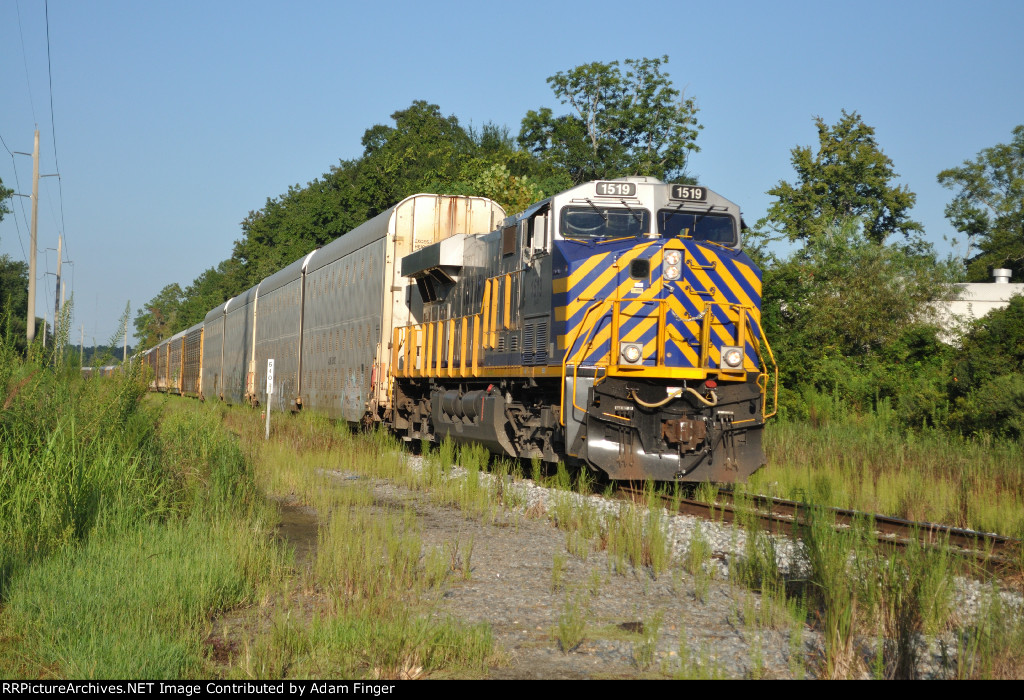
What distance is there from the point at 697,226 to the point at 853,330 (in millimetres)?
11733

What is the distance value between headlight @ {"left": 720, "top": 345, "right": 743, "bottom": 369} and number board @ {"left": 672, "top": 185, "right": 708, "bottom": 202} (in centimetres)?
193

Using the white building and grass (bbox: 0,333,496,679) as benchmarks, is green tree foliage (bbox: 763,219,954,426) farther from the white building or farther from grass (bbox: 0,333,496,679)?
grass (bbox: 0,333,496,679)

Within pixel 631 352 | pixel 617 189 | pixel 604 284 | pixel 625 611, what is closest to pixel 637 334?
pixel 631 352

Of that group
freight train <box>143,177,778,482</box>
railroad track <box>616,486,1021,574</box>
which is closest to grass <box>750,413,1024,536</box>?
railroad track <box>616,486,1021,574</box>

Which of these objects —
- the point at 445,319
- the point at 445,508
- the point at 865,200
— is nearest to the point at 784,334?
the point at 445,319

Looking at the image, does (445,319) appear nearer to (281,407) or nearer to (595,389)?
(595,389)

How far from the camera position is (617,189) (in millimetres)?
10758

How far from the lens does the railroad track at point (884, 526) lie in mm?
6410

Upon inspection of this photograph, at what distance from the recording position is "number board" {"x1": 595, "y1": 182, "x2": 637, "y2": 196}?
1074 centimetres

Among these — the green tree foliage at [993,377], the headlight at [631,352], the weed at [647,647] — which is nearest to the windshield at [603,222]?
the headlight at [631,352]

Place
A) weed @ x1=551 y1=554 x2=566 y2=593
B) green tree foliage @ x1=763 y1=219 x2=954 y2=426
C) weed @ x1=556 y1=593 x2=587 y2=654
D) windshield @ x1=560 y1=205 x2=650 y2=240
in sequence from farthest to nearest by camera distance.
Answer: green tree foliage @ x1=763 y1=219 x2=954 y2=426, windshield @ x1=560 y1=205 x2=650 y2=240, weed @ x1=551 y1=554 x2=566 y2=593, weed @ x1=556 y1=593 x2=587 y2=654

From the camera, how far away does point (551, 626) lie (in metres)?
5.25

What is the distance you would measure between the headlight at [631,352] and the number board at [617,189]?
1986 mm

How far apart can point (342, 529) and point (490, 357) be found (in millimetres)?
5880
